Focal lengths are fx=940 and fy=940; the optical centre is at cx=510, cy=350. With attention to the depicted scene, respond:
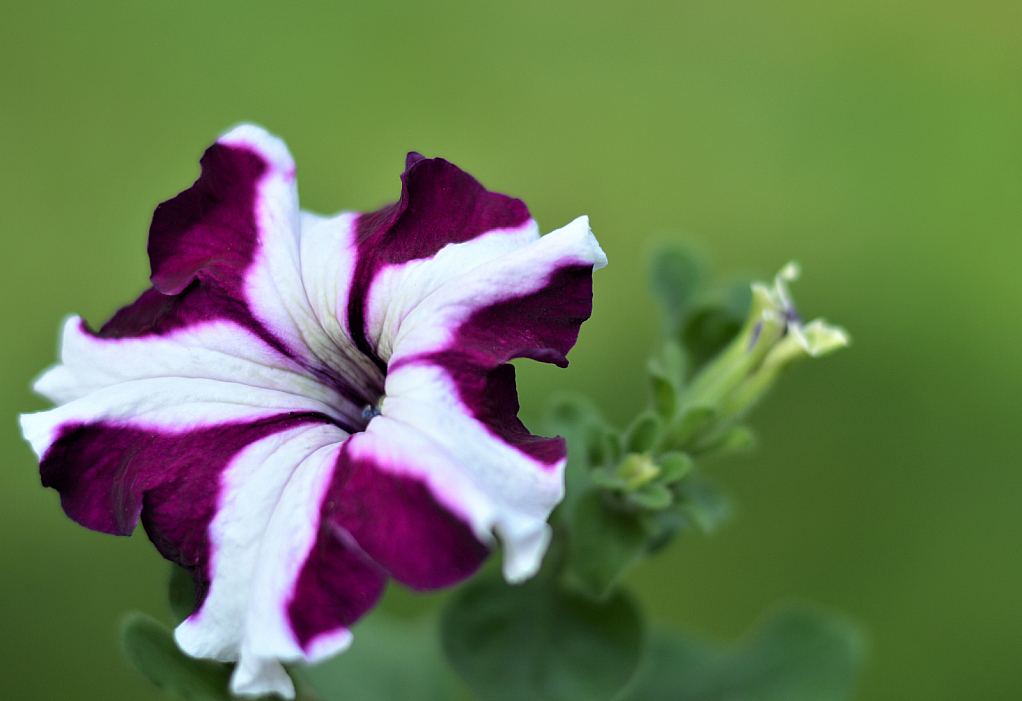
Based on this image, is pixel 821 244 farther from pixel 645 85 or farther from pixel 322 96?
A: pixel 322 96

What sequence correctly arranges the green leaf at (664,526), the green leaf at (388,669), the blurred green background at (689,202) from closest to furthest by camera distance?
the green leaf at (664,526) < the green leaf at (388,669) < the blurred green background at (689,202)

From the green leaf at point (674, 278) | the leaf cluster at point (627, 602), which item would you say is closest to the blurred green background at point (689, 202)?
the leaf cluster at point (627, 602)

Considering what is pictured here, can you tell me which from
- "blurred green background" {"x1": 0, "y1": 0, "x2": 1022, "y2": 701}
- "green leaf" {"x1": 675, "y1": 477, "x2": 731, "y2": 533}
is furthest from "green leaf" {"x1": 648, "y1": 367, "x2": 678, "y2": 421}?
"blurred green background" {"x1": 0, "y1": 0, "x2": 1022, "y2": 701}

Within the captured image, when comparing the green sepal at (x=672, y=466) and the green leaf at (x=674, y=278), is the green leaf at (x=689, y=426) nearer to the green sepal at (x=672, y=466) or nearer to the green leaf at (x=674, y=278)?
the green sepal at (x=672, y=466)

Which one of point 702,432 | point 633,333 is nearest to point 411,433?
point 702,432

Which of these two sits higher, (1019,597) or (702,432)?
(702,432)

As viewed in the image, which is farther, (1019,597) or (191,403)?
(1019,597)

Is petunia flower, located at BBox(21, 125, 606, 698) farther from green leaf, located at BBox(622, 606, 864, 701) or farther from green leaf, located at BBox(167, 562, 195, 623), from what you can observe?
green leaf, located at BBox(622, 606, 864, 701)
